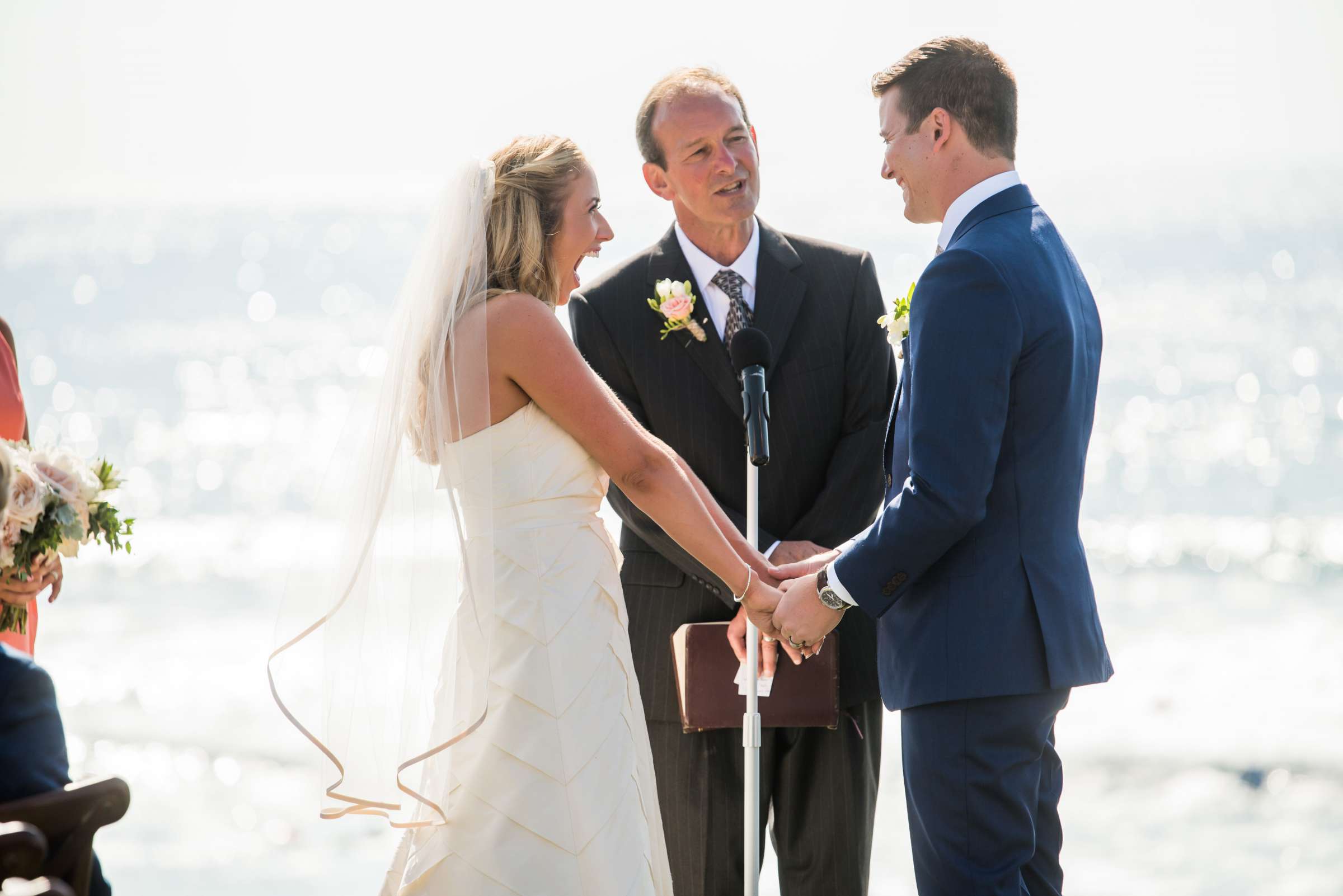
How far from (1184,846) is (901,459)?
5514 millimetres

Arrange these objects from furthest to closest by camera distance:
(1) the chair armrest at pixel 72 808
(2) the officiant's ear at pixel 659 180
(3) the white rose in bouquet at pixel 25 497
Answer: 1. (2) the officiant's ear at pixel 659 180
2. (3) the white rose in bouquet at pixel 25 497
3. (1) the chair armrest at pixel 72 808

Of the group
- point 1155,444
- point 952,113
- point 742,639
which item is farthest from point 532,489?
point 1155,444

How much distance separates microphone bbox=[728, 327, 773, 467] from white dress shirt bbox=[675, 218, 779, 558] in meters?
0.51

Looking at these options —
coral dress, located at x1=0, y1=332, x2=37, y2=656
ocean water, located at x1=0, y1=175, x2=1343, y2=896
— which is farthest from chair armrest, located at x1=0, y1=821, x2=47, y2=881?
coral dress, located at x1=0, y1=332, x2=37, y2=656

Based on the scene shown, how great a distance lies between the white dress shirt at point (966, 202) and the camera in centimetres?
322

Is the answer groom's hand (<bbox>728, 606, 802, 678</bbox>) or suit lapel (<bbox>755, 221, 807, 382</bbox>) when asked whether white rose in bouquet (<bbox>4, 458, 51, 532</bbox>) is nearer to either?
groom's hand (<bbox>728, 606, 802, 678</bbox>)

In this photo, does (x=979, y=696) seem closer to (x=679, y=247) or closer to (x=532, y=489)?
(x=532, y=489)

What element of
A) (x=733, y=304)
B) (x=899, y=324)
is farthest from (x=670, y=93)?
A: (x=899, y=324)

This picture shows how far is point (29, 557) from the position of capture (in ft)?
9.00

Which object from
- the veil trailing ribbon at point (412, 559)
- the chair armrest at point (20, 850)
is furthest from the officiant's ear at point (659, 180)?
the chair armrest at point (20, 850)

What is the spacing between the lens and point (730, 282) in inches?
165

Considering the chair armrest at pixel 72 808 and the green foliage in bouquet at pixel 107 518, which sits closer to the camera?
the chair armrest at pixel 72 808

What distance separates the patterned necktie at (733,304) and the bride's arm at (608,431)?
2.06 ft

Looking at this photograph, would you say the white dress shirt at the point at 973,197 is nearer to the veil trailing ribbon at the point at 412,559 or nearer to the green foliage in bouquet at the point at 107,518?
the veil trailing ribbon at the point at 412,559
